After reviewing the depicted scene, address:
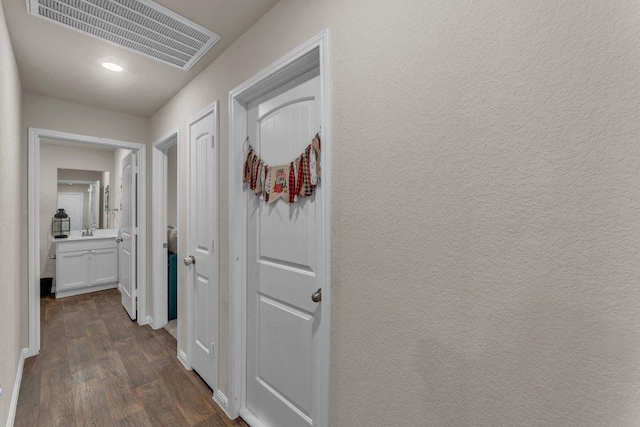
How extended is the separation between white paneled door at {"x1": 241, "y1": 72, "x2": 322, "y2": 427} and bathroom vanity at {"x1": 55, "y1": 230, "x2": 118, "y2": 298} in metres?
4.10

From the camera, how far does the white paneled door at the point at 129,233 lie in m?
3.28

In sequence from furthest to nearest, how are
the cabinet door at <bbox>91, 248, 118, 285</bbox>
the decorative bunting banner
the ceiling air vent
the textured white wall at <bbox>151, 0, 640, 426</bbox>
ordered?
the cabinet door at <bbox>91, 248, 118, 285</bbox>, the ceiling air vent, the decorative bunting banner, the textured white wall at <bbox>151, 0, 640, 426</bbox>

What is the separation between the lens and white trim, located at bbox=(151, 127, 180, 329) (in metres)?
3.09

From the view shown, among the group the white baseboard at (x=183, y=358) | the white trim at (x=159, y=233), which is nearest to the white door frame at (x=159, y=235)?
the white trim at (x=159, y=233)

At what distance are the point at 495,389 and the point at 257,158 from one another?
1.54m

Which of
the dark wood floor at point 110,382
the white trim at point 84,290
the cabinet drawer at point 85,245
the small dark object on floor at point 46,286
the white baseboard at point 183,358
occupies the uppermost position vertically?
the cabinet drawer at point 85,245

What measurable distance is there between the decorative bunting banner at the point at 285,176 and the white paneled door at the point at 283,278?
4 centimetres

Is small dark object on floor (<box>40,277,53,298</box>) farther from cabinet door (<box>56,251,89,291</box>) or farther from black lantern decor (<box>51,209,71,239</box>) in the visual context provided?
black lantern decor (<box>51,209,71,239</box>)

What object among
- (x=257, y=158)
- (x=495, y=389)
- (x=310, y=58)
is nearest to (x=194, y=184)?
(x=257, y=158)

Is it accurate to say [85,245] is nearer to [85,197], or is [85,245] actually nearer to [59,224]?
[59,224]

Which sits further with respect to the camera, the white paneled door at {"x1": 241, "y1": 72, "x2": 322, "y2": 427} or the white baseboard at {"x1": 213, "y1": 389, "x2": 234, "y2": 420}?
the white baseboard at {"x1": 213, "y1": 389, "x2": 234, "y2": 420}

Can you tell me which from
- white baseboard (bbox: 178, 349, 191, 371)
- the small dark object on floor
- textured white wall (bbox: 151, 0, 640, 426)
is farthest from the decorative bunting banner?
the small dark object on floor

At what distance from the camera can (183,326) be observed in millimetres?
2539

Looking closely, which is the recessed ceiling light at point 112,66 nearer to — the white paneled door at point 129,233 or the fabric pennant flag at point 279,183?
the white paneled door at point 129,233
